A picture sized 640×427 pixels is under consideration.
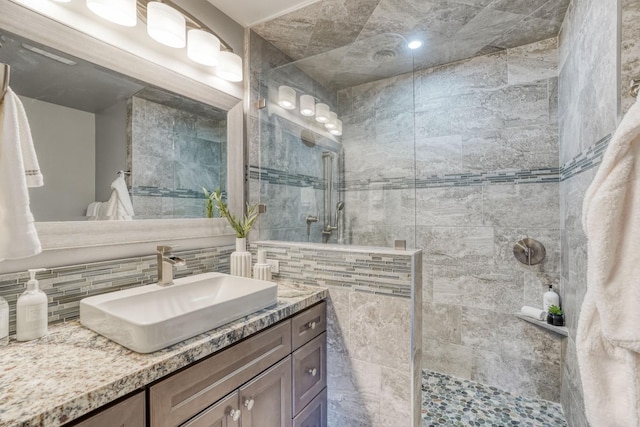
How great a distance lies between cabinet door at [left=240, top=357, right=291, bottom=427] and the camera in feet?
3.45

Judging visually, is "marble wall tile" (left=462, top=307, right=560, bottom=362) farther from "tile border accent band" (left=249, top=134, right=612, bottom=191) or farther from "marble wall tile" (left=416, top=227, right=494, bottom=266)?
"tile border accent band" (left=249, top=134, right=612, bottom=191)

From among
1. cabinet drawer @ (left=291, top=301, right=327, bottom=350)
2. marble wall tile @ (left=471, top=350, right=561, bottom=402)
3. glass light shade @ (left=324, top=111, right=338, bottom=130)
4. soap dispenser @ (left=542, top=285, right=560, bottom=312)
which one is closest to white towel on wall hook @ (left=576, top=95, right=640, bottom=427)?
cabinet drawer @ (left=291, top=301, right=327, bottom=350)

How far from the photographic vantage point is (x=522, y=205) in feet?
6.87

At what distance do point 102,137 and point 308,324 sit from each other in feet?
3.95

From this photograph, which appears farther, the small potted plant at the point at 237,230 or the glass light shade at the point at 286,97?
the glass light shade at the point at 286,97

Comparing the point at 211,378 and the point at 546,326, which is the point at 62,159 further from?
the point at 546,326

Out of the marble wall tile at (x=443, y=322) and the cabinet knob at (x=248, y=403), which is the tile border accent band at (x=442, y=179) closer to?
the marble wall tile at (x=443, y=322)

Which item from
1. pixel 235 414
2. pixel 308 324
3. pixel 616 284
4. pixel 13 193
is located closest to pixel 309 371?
pixel 308 324

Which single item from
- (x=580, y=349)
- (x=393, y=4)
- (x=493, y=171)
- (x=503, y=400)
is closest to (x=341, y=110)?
(x=393, y=4)

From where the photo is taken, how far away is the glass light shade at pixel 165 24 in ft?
4.48

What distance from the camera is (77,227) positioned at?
45.6 inches

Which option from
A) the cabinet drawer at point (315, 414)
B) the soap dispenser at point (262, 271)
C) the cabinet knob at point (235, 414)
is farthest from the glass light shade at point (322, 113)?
the cabinet knob at point (235, 414)

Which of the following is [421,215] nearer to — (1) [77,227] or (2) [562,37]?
(2) [562,37]

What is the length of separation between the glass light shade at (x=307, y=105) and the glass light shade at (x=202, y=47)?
726mm
